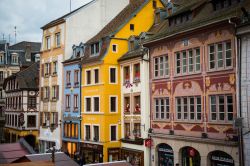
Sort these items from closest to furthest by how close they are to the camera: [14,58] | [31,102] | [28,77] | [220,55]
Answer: [220,55] < [31,102] < [28,77] < [14,58]

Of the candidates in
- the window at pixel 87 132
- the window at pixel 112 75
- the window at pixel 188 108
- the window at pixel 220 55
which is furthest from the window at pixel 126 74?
the window at pixel 220 55

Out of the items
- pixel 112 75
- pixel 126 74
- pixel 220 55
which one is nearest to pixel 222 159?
pixel 220 55

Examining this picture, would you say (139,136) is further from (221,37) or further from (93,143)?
(221,37)

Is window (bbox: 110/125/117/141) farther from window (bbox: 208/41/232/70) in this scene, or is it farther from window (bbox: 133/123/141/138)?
window (bbox: 208/41/232/70)

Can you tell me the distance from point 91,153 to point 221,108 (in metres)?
17.1

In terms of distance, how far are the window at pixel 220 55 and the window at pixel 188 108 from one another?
2.69m

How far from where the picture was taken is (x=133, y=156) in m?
33.4

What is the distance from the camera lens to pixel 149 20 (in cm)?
3844

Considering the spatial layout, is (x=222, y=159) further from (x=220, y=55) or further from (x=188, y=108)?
(x=220, y=55)

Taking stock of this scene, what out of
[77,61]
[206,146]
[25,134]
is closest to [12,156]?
[206,146]

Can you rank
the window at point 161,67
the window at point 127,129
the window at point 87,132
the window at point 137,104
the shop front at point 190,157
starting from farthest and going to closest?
1. the window at point 87,132
2. the window at point 127,129
3. the window at point 137,104
4. the window at point 161,67
5. the shop front at point 190,157

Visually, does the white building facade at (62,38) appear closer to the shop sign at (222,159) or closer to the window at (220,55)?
the window at (220,55)

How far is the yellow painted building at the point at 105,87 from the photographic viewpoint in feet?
118

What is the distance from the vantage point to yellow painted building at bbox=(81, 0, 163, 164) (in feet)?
118
